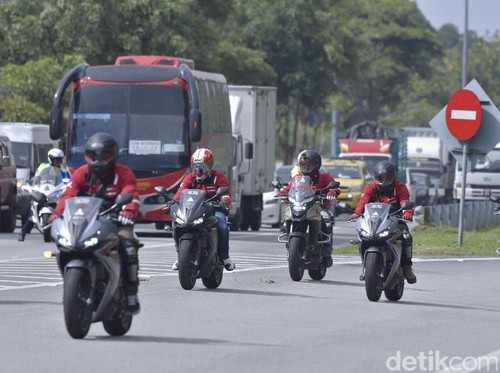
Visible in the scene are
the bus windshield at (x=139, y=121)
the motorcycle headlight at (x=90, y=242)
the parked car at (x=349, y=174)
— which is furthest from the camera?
the parked car at (x=349, y=174)

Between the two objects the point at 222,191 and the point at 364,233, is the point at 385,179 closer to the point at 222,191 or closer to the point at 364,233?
the point at 364,233

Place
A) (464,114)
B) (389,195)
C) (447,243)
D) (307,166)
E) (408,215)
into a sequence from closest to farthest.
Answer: (408,215) < (389,195) < (307,166) < (464,114) < (447,243)

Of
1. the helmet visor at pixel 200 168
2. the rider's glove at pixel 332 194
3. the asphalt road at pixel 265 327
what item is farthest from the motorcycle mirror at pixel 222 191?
the rider's glove at pixel 332 194

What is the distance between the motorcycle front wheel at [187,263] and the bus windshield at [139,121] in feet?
43.5

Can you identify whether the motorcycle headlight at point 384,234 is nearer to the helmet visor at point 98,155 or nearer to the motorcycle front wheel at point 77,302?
the helmet visor at point 98,155

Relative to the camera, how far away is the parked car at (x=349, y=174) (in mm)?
44750

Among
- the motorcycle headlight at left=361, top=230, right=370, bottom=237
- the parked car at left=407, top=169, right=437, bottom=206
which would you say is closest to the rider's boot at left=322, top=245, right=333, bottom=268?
the motorcycle headlight at left=361, top=230, right=370, bottom=237

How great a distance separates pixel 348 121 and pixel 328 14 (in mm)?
25518

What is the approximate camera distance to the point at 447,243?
27.7 m

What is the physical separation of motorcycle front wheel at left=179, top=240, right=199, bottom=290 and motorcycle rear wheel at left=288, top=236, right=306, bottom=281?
181cm

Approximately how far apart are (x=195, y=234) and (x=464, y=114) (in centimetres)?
1002

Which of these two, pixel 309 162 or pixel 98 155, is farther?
pixel 309 162

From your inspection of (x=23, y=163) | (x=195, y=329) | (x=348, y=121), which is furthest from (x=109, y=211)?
(x=348, y=121)

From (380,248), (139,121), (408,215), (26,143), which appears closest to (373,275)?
(380,248)
